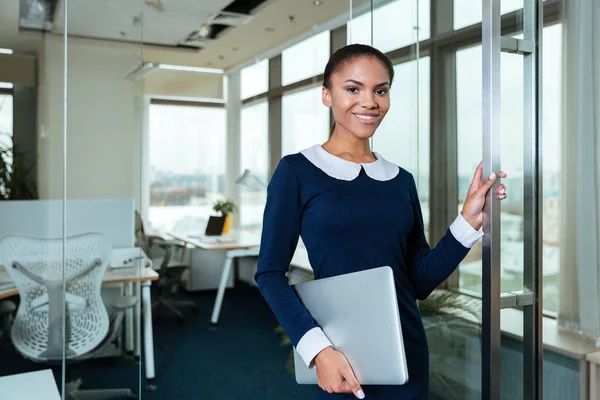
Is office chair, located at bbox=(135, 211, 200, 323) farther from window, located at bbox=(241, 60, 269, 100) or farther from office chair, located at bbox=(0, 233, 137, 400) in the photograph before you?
window, located at bbox=(241, 60, 269, 100)

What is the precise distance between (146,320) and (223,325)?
1969 mm

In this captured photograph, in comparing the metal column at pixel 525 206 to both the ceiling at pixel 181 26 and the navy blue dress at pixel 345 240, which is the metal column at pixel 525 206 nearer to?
the navy blue dress at pixel 345 240

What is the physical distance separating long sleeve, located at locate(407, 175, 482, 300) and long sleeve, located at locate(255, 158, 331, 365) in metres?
0.28

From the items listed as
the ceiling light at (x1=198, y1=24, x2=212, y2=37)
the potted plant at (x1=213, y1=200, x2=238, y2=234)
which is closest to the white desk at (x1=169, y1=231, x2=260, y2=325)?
the potted plant at (x1=213, y1=200, x2=238, y2=234)

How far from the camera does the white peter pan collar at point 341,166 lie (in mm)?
1079

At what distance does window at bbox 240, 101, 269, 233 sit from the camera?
453 cm

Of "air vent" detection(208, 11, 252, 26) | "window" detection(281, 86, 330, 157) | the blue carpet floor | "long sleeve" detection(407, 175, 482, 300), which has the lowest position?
the blue carpet floor

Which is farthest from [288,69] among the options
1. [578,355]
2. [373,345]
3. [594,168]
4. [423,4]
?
[373,345]

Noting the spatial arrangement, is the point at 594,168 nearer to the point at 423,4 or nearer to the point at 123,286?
the point at 423,4

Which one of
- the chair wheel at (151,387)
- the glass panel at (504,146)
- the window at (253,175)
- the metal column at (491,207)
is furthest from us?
the window at (253,175)

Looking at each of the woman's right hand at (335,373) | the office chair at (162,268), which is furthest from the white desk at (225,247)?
the woman's right hand at (335,373)

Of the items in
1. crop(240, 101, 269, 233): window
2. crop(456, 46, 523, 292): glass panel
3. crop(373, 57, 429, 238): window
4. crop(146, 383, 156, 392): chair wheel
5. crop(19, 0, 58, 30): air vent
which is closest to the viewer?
crop(456, 46, 523, 292): glass panel

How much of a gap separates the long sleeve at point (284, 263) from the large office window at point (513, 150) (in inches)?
23.0

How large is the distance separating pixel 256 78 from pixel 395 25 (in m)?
1.35
